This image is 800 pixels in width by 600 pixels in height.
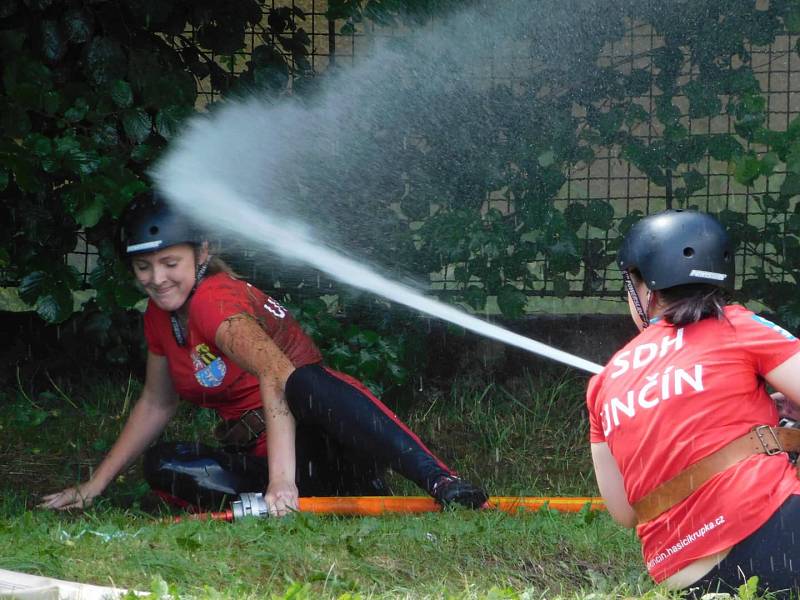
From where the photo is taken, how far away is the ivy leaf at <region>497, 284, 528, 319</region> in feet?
20.3

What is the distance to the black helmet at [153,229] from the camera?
466 cm

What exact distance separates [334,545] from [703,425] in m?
1.33

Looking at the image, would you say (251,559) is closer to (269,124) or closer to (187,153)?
(187,153)

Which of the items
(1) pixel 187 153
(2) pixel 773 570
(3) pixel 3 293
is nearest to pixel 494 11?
(1) pixel 187 153

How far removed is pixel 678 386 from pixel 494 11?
3636 mm

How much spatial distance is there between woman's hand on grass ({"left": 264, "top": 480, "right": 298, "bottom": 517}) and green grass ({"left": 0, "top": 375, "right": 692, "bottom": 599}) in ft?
0.39

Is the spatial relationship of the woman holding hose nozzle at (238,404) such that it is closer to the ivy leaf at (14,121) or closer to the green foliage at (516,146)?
the ivy leaf at (14,121)

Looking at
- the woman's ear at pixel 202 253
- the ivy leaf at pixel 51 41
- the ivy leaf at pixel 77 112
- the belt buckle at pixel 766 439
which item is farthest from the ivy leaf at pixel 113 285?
the belt buckle at pixel 766 439

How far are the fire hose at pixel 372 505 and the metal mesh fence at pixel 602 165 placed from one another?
1.81 m

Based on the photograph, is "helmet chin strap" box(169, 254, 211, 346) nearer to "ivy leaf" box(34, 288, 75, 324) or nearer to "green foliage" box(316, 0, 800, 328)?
"ivy leaf" box(34, 288, 75, 324)

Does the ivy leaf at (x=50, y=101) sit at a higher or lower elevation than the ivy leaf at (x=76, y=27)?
lower

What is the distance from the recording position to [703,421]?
3043 mm

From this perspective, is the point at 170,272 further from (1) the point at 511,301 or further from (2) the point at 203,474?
(1) the point at 511,301

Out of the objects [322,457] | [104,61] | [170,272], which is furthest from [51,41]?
[322,457]
